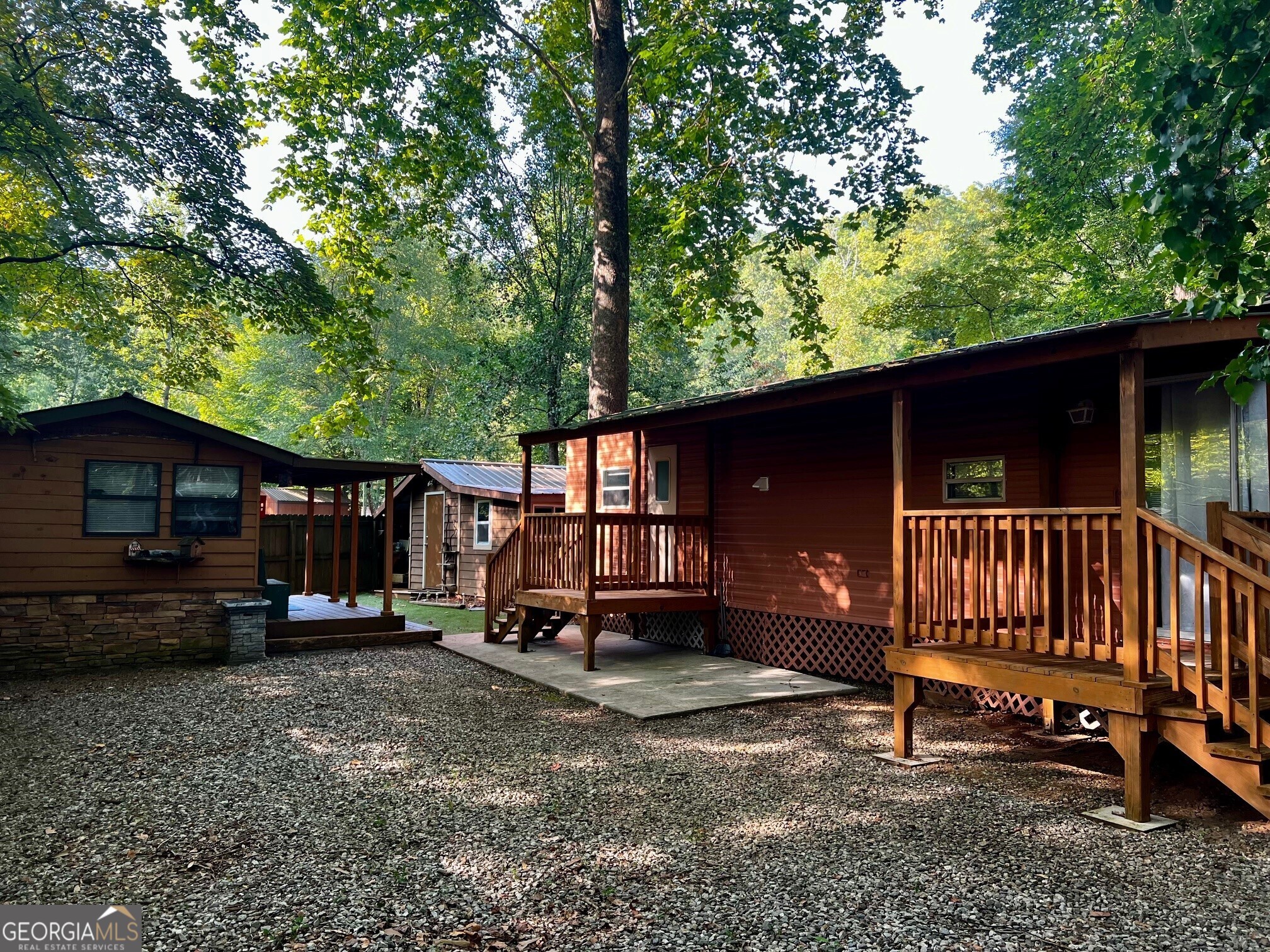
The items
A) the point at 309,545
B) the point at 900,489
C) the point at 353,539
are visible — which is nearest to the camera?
the point at 900,489

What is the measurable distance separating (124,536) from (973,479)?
976cm

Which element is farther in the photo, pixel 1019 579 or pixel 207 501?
pixel 207 501

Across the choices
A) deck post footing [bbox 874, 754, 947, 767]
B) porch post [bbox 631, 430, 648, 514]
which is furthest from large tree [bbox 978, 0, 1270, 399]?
porch post [bbox 631, 430, 648, 514]

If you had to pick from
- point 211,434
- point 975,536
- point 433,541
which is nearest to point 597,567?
point 211,434

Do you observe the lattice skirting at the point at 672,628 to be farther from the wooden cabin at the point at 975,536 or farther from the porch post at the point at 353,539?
the porch post at the point at 353,539

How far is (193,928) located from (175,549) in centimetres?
784

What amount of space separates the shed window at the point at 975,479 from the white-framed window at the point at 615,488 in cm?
529

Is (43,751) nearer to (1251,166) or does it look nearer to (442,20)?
(442,20)

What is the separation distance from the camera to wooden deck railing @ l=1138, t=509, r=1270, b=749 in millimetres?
4117

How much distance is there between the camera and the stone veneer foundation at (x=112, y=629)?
9.09m

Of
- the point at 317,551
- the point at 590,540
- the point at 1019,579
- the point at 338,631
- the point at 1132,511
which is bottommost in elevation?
the point at 338,631

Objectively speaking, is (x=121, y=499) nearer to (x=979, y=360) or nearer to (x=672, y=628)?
(x=672, y=628)

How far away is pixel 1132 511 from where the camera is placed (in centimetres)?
460

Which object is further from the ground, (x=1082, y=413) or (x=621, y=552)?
(x=1082, y=413)
